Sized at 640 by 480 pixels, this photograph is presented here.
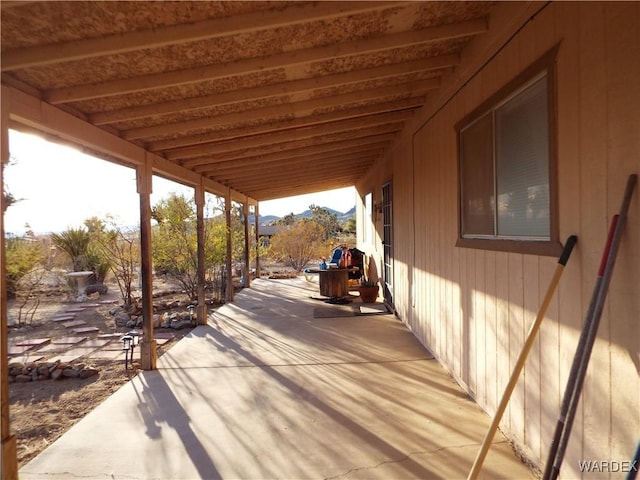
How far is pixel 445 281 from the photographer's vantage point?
3.74 meters

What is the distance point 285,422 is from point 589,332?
217 cm

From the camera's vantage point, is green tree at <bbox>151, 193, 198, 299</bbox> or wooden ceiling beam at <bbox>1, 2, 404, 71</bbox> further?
green tree at <bbox>151, 193, 198, 299</bbox>

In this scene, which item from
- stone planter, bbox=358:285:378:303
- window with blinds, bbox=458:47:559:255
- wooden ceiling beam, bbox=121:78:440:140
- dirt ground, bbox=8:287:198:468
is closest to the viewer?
window with blinds, bbox=458:47:559:255

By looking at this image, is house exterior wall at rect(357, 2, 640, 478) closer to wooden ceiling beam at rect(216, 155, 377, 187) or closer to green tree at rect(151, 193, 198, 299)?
wooden ceiling beam at rect(216, 155, 377, 187)

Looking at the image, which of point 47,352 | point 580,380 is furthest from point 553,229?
point 47,352

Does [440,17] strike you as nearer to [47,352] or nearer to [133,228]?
[47,352]

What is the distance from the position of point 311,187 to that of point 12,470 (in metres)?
9.26

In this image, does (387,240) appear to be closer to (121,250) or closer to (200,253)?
(200,253)

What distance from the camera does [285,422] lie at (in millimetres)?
2797

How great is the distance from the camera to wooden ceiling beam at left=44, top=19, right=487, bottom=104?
8.76ft

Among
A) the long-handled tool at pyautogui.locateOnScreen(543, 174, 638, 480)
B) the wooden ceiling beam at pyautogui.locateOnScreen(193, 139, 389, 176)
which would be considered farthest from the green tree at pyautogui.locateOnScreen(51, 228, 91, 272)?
the long-handled tool at pyautogui.locateOnScreen(543, 174, 638, 480)

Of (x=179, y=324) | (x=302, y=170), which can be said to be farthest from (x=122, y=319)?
(x=302, y=170)

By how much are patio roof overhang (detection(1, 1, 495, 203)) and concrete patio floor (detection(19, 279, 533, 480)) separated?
238cm

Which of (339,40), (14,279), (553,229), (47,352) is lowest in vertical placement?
(47,352)
